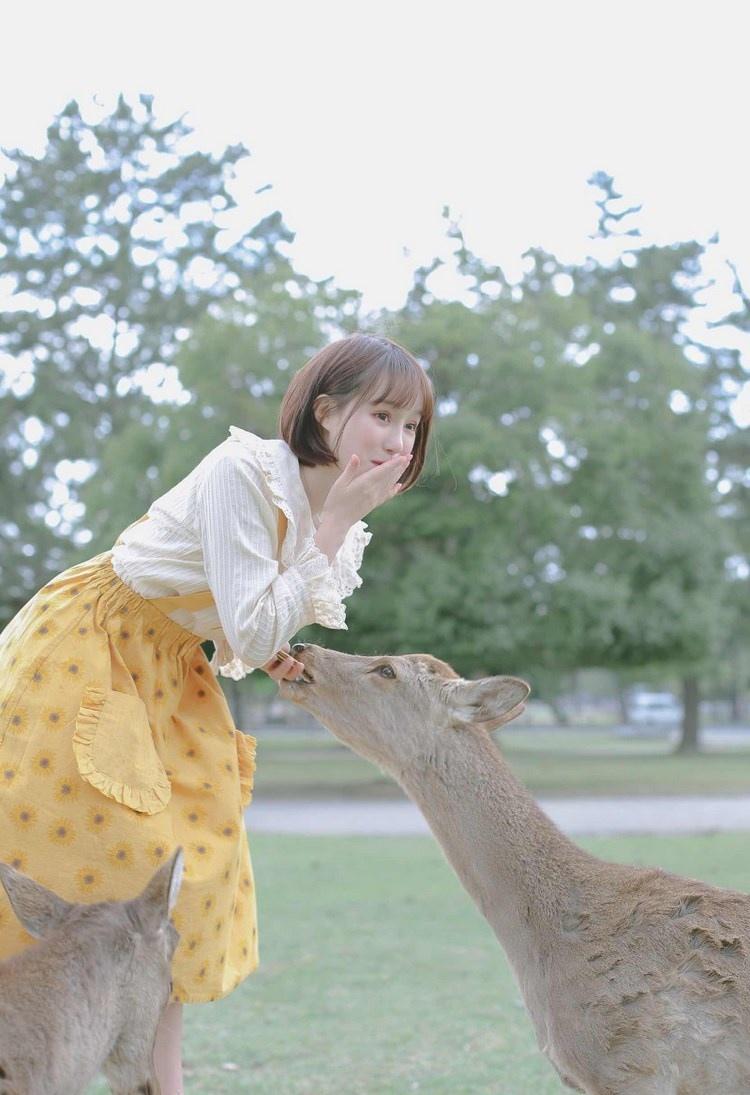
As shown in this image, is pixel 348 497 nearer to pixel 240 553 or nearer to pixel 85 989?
pixel 240 553

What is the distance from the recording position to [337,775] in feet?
90.6

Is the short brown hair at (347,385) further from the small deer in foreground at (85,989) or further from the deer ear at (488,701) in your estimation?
the small deer in foreground at (85,989)

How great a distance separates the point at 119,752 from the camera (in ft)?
9.77

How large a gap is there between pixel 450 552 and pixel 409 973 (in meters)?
14.3

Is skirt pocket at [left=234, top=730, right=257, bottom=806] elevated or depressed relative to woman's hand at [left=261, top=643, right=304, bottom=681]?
depressed

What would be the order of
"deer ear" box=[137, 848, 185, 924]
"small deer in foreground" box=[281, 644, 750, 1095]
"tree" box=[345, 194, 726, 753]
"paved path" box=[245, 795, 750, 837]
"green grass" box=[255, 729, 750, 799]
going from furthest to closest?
"green grass" box=[255, 729, 750, 799] < "tree" box=[345, 194, 726, 753] < "paved path" box=[245, 795, 750, 837] < "small deer in foreground" box=[281, 644, 750, 1095] < "deer ear" box=[137, 848, 185, 924]

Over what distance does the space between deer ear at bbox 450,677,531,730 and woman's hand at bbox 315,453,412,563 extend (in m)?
0.64

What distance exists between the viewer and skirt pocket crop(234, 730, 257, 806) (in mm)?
3506

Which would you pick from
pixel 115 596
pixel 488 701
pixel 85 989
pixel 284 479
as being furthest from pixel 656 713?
pixel 85 989

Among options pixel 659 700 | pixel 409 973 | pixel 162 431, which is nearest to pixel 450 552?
pixel 162 431

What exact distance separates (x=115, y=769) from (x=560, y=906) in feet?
3.94

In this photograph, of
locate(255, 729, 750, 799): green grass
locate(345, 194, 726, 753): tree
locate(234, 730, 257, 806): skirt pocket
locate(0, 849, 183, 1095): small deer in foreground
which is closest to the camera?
locate(0, 849, 183, 1095): small deer in foreground

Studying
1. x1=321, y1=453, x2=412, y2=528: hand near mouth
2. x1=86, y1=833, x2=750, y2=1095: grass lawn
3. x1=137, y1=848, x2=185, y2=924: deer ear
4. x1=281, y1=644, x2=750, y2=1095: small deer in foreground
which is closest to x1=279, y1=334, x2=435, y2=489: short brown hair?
x1=321, y1=453, x2=412, y2=528: hand near mouth

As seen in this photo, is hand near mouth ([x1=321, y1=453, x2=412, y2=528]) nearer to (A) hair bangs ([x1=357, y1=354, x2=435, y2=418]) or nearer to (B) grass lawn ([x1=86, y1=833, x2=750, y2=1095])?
(A) hair bangs ([x1=357, y1=354, x2=435, y2=418])
